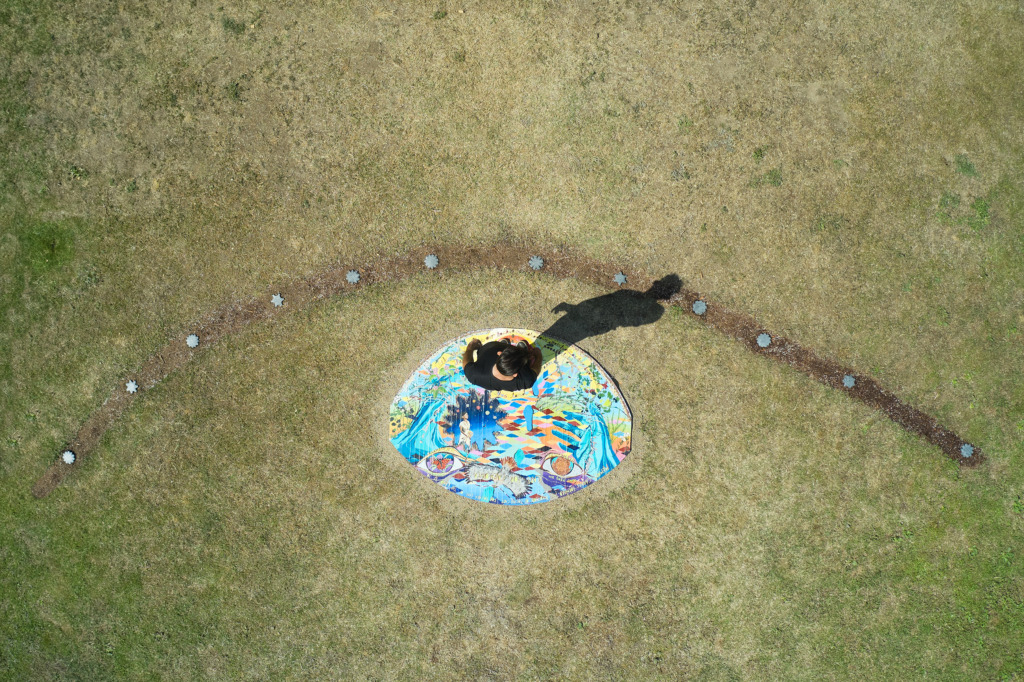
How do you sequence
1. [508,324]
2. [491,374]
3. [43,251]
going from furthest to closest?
[43,251], [508,324], [491,374]

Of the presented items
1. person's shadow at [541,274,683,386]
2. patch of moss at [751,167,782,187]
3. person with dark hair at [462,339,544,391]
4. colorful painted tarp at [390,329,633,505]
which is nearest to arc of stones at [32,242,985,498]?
person's shadow at [541,274,683,386]

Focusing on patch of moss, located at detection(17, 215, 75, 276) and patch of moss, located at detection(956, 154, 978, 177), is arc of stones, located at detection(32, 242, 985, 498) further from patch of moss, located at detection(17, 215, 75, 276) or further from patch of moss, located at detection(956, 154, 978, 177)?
patch of moss, located at detection(956, 154, 978, 177)

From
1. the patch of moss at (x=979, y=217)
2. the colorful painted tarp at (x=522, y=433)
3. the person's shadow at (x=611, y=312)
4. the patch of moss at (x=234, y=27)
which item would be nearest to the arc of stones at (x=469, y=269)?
the person's shadow at (x=611, y=312)

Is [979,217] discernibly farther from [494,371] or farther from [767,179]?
[494,371]

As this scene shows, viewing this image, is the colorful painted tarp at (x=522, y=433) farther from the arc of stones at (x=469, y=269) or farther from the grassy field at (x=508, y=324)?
the arc of stones at (x=469, y=269)

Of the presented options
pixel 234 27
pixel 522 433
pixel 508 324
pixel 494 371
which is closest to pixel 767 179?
pixel 508 324
